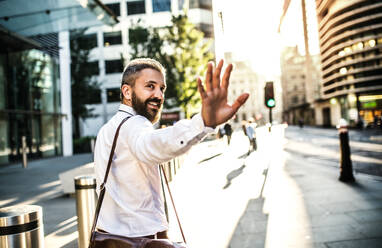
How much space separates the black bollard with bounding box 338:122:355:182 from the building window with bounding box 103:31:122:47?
31.8 metres

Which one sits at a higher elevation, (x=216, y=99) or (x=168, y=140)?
(x=216, y=99)

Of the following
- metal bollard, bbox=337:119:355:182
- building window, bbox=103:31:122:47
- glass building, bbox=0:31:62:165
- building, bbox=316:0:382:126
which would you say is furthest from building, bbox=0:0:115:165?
building, bbox=316:0:382:126

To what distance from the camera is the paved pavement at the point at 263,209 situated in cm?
400

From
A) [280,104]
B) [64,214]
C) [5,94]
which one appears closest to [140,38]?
[5,94]

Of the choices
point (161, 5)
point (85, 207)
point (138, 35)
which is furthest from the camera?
point (161, 5)

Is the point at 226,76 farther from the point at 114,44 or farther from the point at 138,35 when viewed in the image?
the point at 114,44

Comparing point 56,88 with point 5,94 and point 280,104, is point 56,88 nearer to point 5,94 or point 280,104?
point 5,94

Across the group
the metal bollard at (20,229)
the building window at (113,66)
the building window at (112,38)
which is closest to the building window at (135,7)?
the building window at (112,38)

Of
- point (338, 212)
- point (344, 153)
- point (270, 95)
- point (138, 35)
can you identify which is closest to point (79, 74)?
point (138, 35)

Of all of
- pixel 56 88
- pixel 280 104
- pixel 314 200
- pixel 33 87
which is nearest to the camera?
pixel 314 200

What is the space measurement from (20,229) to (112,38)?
34.9 meters

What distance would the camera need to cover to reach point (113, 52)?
34500mm

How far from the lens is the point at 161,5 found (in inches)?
Answer: 1296

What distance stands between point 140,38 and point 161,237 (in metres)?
23.8
